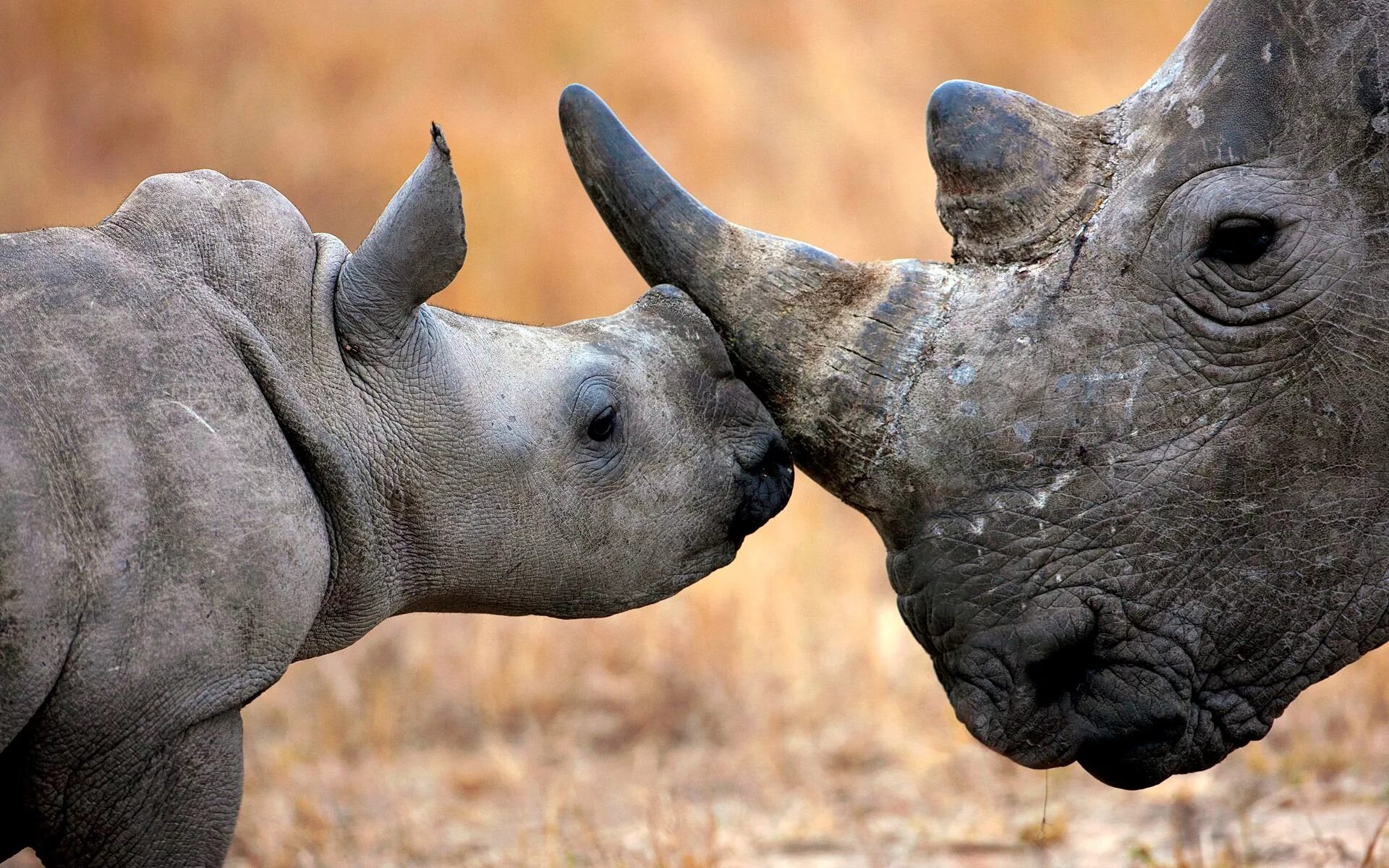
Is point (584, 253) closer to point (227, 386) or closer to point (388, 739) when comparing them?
point (388, 739)

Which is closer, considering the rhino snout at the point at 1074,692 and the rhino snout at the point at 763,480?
the rhino snout at the point at 1074,692

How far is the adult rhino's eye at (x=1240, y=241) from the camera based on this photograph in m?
3.29

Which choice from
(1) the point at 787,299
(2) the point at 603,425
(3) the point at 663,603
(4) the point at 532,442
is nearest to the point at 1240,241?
(1) the point at 787,299

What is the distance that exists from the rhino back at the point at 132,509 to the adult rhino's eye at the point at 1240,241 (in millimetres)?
1858

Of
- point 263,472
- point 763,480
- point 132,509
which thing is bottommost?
point 132,509

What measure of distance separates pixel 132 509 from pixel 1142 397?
1.93 metres

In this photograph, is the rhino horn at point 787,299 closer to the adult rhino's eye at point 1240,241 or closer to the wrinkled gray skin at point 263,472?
the wrinkled gray skin at point 263,472

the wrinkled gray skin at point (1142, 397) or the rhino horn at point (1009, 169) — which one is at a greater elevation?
the rhino horn at point (1009, 169)

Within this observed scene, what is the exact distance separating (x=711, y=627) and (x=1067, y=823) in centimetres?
187

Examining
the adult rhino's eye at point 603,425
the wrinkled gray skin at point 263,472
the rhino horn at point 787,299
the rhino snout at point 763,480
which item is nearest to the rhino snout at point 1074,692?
the rhino horn at point 787,299

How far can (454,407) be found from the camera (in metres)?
3.53

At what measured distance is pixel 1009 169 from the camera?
3.55 metres

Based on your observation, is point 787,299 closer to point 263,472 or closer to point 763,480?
point 763,480

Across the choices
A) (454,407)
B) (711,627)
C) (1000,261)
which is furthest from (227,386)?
(711,627)
